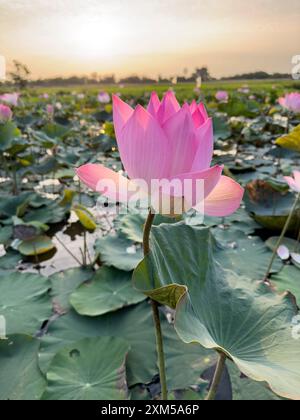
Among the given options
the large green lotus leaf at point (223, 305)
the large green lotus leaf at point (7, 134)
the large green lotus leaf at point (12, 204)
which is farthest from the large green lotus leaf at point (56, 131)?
the large green lotus leaf at point (223, 305)

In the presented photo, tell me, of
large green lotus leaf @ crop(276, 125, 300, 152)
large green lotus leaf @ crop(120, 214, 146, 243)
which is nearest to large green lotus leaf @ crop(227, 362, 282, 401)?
large green lotus leaf @ crop(120, 214, 146, 243)

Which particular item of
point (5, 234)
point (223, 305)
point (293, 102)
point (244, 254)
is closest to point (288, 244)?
point (244, 254)

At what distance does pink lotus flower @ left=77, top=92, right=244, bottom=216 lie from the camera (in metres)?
0.51

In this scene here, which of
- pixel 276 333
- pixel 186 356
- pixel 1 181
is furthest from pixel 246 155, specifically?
pixel 276 333

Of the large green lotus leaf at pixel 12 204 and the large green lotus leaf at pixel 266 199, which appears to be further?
the large green lotus leaf at pixel 12 204

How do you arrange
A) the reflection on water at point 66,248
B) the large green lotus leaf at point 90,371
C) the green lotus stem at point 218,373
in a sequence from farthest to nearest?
1. the reflection on water at point 66,248
2. the large green lotus leaf at point 90,371
3. the green lotus stem at point 218,373

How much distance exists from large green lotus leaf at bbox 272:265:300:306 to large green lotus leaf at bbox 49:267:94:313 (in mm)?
745

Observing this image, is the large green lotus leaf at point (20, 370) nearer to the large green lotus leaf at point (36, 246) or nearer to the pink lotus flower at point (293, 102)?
the large green lotus leaf at point (36, 246)

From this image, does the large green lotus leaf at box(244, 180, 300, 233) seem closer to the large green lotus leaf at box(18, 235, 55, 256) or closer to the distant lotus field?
the distant lotus field

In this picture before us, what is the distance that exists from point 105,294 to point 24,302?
0.94 ft

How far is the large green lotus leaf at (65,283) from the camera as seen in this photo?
4.42 ft

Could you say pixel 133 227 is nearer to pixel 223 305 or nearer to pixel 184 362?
pixel 184 362

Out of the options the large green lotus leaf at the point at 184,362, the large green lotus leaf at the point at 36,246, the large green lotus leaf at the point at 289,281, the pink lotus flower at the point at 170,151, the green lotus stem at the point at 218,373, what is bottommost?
the large green lotus leaf at the point at 36,246

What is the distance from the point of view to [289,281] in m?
1.16
